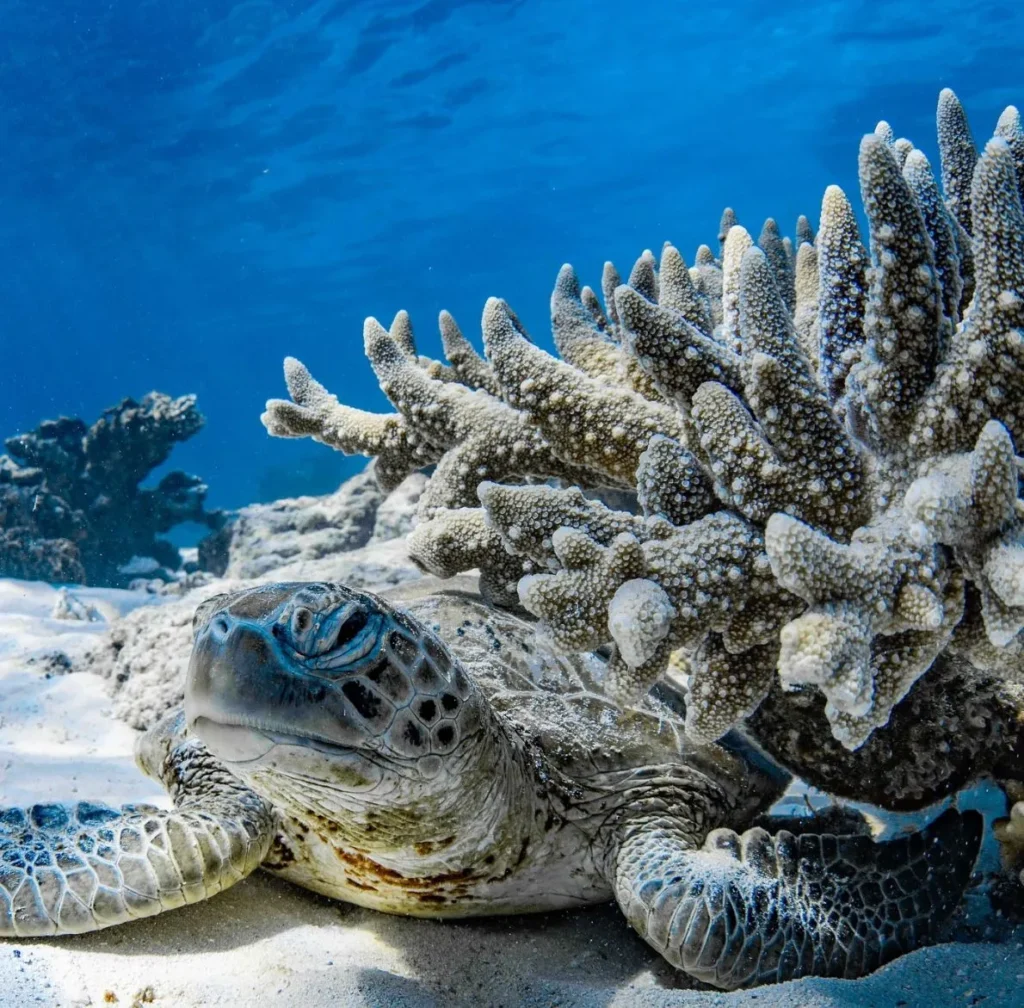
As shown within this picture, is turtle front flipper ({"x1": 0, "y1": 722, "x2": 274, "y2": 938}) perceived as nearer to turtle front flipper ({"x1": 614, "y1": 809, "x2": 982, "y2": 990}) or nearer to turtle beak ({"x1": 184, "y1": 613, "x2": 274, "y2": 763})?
turtle beak ({"x1": 184, "y1": 613, "x2": 274, "y2": 763})

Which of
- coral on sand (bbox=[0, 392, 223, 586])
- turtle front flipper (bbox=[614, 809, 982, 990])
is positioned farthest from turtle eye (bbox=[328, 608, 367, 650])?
coral on sand (bbox=[0, 392, 223, 586])

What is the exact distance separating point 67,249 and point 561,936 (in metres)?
54.7

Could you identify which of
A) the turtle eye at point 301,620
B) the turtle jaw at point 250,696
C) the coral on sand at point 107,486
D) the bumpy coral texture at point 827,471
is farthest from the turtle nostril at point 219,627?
the coral on sand at point 107,486

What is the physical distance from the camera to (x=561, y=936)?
6.91ft

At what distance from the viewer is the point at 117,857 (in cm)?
184

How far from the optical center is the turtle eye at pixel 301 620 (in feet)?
5.01

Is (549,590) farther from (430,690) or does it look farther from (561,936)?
(561,936)

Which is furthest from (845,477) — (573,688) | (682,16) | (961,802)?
(682,16)

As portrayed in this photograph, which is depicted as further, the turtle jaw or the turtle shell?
the turtle shell

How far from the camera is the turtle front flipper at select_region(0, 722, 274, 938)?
1754 mm

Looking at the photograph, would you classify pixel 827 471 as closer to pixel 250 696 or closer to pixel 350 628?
pixel 350 628

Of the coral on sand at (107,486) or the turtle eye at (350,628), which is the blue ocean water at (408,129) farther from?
the turtle eye at (350,628)

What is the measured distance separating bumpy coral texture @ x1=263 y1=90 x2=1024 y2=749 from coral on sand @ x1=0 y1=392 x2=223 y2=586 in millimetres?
10287

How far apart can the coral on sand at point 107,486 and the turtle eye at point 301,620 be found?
32.9 feet
